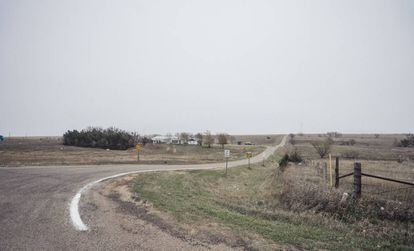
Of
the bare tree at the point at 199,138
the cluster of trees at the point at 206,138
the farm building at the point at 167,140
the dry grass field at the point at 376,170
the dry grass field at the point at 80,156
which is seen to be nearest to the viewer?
the dry grass field at the point at 376,170

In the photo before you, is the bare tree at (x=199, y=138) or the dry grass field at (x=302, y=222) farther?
the bare tree at (x=199, y=138)

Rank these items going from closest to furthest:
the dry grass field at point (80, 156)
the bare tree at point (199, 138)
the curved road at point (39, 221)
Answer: the curved road at point (39, 221)
the dry grass field at point (80, 156)
the bare tree at point (199, 138)

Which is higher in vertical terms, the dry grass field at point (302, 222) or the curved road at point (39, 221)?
the curved road at point (39, 221)

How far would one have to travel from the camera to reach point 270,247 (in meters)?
4.61

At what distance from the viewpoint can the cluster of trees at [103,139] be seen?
55906mm

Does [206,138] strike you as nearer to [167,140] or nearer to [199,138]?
[199,138]

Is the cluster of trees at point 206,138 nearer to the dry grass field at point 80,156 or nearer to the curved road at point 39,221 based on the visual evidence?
the dry grass field at point 80,156

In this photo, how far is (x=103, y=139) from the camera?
56.2 metres

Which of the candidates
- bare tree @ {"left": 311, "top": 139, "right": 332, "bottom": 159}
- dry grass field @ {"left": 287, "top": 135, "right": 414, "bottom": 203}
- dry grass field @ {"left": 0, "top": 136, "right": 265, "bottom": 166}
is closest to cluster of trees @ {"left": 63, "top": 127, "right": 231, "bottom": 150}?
dry grass field @ {"left": 0, "top": 136, "right": 265, "bottom": 166}

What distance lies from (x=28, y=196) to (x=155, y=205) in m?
4.42

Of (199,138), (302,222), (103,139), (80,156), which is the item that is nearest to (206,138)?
(199,138)

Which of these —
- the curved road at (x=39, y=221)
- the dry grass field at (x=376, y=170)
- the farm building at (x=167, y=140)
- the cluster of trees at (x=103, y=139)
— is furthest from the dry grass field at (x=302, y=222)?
the farm building at (x=167, y=140)

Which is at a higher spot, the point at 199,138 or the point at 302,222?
the point at 199,138

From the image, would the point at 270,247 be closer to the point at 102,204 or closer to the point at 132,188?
the point at 102,204
